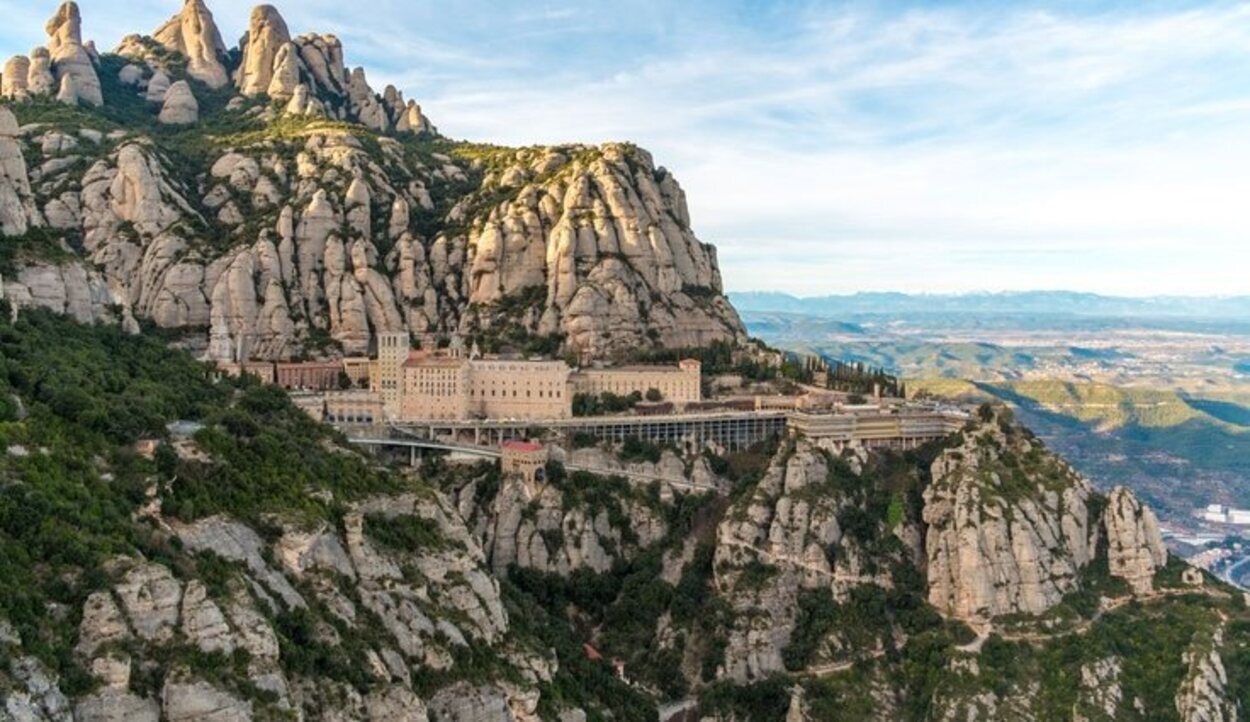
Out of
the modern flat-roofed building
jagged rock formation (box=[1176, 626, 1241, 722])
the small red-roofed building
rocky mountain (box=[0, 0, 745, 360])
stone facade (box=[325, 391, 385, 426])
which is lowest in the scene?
jagged rock formation (box=[1176, 626, 1241, 722])

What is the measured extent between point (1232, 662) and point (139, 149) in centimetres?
12769

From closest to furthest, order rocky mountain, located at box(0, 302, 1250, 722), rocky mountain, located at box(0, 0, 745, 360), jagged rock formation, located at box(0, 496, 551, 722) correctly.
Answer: jagged rock formation, located at box(0, 496, 551, 722) < rocky mountain, located at box(0, 302, 1250, 722) < rocky mountain, located at box(0, 0, 745, 360)

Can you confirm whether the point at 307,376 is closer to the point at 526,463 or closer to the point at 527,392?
the point at 527,392

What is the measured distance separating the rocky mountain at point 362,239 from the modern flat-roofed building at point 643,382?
1088 cm

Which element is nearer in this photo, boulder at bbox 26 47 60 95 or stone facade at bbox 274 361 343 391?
stone facade at bbox 274 361 343 391

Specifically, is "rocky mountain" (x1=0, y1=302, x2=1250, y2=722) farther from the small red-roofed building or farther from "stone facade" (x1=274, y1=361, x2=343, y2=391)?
"stone facade" (x1=274, y1=361, x2=343, y2=391)

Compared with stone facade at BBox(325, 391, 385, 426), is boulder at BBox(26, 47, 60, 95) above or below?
above

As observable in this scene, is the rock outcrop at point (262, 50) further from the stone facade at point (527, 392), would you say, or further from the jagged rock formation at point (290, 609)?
the jagged rock formation at point (290, 609)

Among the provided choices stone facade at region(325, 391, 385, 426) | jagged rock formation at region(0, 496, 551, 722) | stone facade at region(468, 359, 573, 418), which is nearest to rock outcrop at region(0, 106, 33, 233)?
stone facade at region(325, 391, 385, 426)

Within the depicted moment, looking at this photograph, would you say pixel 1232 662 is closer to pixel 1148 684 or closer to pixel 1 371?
pixel 1148 684

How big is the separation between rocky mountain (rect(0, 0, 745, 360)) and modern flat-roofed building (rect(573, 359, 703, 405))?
35.7 ft

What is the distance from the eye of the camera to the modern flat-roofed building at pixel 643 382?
5108 inches

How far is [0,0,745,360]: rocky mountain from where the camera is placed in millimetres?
142500

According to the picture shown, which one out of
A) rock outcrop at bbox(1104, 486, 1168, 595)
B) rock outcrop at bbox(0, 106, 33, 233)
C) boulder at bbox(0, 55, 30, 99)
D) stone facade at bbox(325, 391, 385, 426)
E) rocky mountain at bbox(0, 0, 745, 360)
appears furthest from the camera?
boulder at bbox(0, 55, 30, 99)
